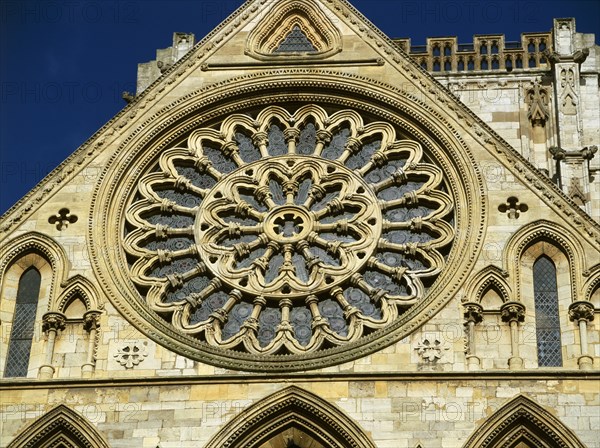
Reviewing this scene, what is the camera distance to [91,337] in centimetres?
2717

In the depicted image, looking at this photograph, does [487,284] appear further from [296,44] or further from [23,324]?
[23,324]

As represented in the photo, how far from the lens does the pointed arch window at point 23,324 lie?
27.3 m

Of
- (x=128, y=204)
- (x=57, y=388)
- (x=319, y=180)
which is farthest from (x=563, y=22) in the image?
(x=57, y=388)

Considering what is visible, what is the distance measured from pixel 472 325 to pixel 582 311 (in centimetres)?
155

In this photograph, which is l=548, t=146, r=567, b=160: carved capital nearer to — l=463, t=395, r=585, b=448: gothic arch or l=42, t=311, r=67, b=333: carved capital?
l=463, t=395, r=585, b=448: gothic arch

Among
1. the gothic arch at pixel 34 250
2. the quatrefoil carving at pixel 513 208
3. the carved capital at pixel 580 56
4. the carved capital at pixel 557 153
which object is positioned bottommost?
the gothic arch at pixel 34 250

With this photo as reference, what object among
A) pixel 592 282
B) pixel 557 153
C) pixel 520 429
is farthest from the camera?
pixel 557 153

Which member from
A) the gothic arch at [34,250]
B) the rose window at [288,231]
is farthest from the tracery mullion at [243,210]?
the gothic arch at [34,250]

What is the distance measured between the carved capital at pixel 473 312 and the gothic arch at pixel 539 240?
63cm

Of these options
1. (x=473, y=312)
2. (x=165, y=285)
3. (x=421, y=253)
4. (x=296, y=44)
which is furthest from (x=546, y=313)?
(x=296, y=44)

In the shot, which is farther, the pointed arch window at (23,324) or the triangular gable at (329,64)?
the triangular gable at (329,64)

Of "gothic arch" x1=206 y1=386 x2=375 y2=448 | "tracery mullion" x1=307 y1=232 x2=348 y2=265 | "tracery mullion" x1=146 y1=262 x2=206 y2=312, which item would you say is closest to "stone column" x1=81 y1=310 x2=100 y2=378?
"tracery mullion" x1=146 y1=262 x2=206 y2=312

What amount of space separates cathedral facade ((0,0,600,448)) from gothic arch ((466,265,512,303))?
2cm

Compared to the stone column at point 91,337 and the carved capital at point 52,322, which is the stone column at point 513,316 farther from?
the carved capital at point 52,322
